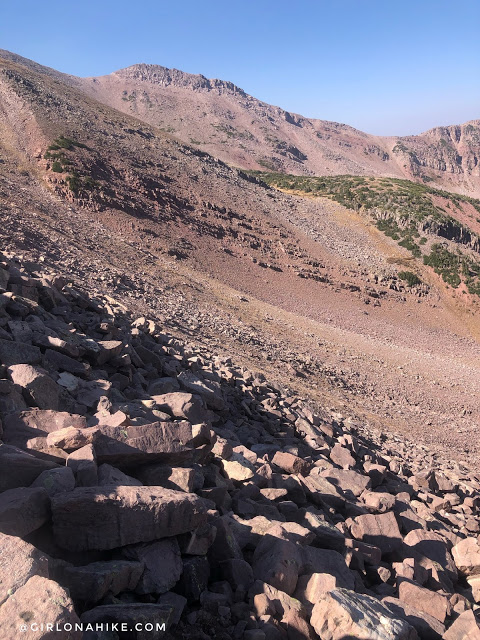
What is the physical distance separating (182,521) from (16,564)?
4.36 feet

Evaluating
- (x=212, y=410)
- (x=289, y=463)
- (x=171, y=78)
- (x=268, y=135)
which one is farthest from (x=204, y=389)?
(x=171, y=78)

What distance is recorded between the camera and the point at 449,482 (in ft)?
30.1

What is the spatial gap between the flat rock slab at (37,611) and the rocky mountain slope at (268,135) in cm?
8082

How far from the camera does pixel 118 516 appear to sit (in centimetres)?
355

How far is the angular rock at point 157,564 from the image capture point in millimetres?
3424

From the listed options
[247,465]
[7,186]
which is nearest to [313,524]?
[247,465]

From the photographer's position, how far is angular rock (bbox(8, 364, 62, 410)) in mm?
5434

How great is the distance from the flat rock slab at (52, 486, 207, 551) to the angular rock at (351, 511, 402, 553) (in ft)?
9.23

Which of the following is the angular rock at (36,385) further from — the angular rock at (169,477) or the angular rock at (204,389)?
the angular rock at (204,389)

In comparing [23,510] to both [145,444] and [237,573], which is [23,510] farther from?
[237,573]

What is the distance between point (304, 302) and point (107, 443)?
20409mm

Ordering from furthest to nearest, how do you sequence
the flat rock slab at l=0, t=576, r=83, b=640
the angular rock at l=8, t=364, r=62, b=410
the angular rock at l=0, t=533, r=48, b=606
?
the angular rock at l=8, t=364, r=62, b=410 → the angular rock at l=0, t=533, r=48, b=606 → the flat rock slab at l=0, t=576, r=83, b=640

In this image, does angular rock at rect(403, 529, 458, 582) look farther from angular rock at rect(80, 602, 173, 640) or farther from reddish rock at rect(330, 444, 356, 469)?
angular rock at rect(80, 602, 173, 640)

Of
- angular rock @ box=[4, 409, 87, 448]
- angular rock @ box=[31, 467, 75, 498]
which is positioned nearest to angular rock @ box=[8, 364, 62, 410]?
angular rock @ box=[4, 409, 87, 448]
